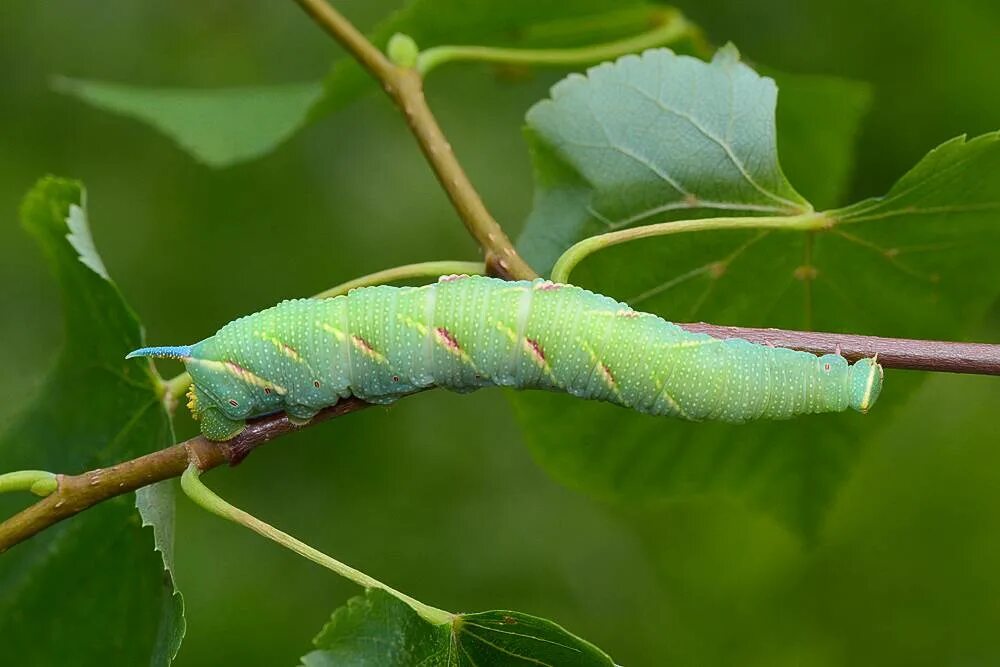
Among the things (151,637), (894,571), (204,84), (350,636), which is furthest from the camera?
(204,84)

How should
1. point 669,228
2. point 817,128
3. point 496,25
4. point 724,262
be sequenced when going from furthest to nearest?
point 496,25 → point 817,128 → point 724,262 → point 669,228

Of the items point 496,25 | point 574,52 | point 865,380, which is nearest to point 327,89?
point 496,25

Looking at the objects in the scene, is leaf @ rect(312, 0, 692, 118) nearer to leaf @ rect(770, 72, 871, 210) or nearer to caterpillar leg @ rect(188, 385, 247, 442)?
leaf @ rect(770, 72, 871, 210)

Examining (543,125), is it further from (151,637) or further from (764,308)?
(151,637)

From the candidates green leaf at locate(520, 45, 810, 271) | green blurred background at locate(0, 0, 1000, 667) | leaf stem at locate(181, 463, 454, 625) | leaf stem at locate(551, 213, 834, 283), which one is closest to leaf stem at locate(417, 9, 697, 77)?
green leaf at locate(520, 45, 810, 271)

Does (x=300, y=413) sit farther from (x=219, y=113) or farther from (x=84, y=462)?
(x=219, y=113)

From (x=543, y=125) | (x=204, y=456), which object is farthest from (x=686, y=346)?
(x=204, y=456)
